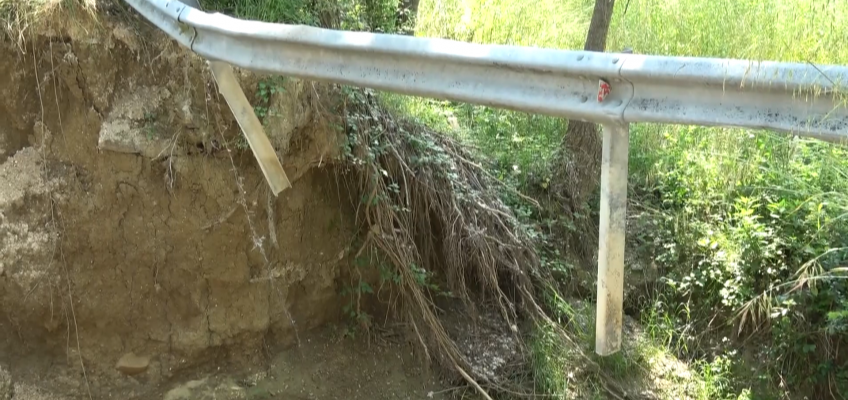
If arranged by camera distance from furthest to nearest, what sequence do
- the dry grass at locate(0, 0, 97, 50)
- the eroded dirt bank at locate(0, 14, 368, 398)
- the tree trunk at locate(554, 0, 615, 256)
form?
the tree trunk at locate(554, 0, 615, 256), the eroded dirt bank at locate(0, 14, 368, 398), the dry grass at locate(0, 0, 97, 50)

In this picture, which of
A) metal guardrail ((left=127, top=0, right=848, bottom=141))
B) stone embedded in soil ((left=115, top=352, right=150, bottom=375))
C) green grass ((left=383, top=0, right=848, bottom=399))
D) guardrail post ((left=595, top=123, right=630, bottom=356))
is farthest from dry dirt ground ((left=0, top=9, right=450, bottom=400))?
guardrail post ((left=595, top=123, right=630, bottom=356))

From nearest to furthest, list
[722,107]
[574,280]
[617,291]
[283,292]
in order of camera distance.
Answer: [722,107] → [617,291] → [283,292] → [574,280]

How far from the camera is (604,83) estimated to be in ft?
8.49

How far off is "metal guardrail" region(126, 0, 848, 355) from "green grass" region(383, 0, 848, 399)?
201cm

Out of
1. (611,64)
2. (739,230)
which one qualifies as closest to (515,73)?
(611,64)

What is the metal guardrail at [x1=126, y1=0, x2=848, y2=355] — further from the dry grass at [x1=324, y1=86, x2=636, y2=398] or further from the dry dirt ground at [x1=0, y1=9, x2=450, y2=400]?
the dry grass at [x1=324, y1=86, x2=636, y2=398]

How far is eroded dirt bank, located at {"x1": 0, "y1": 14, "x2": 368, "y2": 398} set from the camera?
14.6 ft

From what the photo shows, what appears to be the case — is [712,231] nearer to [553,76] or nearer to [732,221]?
[732,221]

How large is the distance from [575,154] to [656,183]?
0.72m

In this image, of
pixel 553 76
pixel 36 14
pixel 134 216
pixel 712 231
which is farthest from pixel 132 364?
pixel 712 231

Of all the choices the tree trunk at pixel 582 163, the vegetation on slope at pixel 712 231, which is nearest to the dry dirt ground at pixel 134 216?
the vegetation on slope at pixel 712 231

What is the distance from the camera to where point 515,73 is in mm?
2816

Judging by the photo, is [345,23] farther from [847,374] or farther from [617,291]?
[847,374]

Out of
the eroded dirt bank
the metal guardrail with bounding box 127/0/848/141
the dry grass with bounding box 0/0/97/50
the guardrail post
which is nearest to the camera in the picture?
the metal guardrail with bounding box 127/0/848/141
